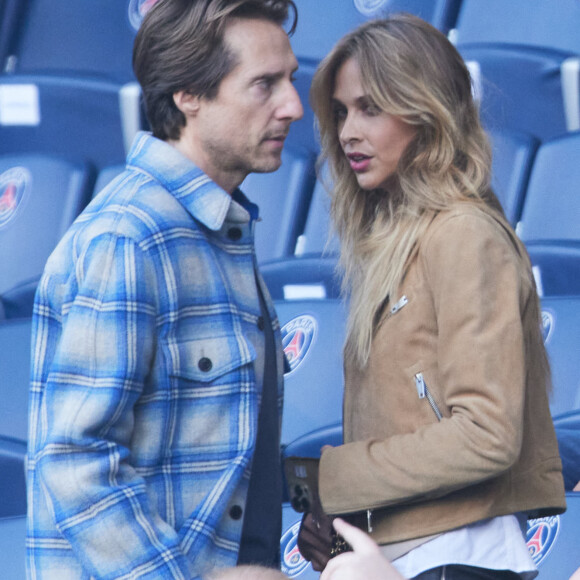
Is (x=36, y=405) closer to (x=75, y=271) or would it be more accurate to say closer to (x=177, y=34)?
(x=75, y=271)

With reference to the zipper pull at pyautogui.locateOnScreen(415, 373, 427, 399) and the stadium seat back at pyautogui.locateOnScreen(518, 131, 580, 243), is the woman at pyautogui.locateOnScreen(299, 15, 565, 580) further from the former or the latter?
the stadium seat back at pyautogui.locateOnScreen(518, 131, 580, 243)

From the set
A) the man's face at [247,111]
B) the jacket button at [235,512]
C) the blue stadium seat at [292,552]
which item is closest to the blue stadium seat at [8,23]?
the blue stadium seat at [292,552]

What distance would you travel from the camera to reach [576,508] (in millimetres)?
1631

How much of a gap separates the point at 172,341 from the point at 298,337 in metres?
1.07

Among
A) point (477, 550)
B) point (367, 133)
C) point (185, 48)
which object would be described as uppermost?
point (185, 48)

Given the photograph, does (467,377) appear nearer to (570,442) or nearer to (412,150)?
(412,150)

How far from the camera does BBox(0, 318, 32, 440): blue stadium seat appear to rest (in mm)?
2160

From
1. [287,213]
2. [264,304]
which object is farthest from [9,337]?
[264,304]

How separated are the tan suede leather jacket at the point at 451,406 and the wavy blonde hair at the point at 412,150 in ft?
0.09

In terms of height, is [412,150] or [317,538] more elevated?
[412,150]

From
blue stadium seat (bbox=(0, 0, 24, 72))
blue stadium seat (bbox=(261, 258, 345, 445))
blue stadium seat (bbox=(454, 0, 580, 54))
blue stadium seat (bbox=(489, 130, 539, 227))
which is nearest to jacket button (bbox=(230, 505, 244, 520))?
blue stadium seat (bbox=(261, 258, 345, 445))

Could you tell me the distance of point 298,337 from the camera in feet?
6.83

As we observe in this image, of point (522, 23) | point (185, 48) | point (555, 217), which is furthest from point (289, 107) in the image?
point (522, 23)

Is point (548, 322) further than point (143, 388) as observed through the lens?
Yes
